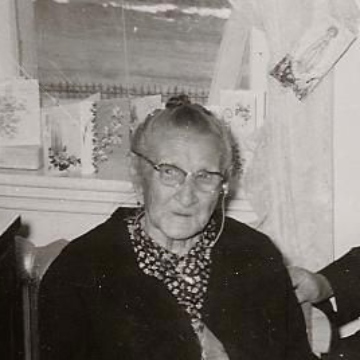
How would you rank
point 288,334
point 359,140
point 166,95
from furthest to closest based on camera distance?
point 166,95 < point 359,140 < point 288,334

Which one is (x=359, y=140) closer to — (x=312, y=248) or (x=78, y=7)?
(x=312, y=248)

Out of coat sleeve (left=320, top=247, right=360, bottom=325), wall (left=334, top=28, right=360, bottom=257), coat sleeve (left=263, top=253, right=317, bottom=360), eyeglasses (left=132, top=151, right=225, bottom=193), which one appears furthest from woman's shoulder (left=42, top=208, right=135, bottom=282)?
wall (left=334, top=28, right=360, bottom=257)

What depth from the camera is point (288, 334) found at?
165 centimetres

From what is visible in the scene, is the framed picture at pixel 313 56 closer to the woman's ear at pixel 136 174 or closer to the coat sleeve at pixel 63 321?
the woman's ear at pixel 136 174

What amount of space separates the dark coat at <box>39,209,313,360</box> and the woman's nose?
16 centimetres

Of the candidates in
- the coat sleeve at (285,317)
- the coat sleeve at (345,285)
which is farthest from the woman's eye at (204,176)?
the coat sleeve at (345,285)

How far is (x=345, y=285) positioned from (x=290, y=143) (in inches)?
15.4

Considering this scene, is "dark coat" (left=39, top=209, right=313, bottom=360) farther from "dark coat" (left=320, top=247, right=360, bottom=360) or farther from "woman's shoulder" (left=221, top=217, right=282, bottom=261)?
"dark coat" (left=320, top=247, right=360, bottom=360)

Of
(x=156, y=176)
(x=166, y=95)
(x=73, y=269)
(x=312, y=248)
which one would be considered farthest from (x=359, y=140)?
(x=73, y=269)

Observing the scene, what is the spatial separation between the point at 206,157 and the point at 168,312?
0.31 meters

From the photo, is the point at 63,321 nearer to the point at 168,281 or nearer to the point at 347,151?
the point at 168,281

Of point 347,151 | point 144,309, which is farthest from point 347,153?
point 144,309

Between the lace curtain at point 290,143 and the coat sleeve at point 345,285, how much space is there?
0.18m

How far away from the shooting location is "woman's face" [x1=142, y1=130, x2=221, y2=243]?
152 centimetres
